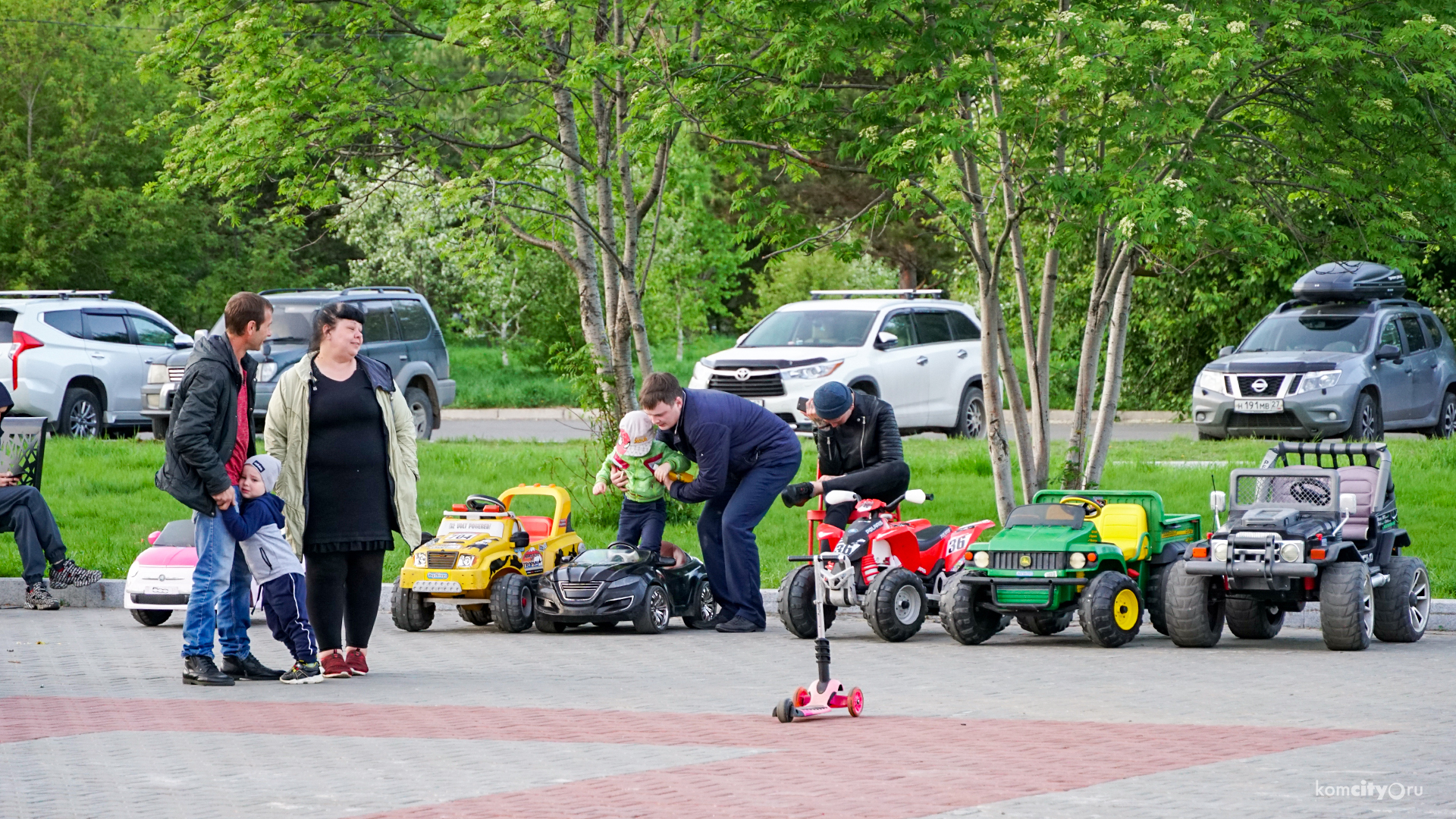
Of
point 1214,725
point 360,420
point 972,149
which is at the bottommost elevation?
point 1214,725

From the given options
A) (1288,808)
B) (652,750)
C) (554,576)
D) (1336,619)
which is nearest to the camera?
(1288,808)

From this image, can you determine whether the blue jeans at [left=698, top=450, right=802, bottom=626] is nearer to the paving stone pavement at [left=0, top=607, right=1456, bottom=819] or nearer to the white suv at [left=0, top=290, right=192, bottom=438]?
the paving stone pavement at [left=0, top=607, right=1456, bottom=819]

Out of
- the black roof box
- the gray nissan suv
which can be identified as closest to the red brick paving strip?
the gray nissan suv

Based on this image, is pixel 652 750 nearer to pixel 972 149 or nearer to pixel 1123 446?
pixel 972 149

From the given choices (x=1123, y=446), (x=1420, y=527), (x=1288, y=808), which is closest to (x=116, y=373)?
(x=1123, y=446)

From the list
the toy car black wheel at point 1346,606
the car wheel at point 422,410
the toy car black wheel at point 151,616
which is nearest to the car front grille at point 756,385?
the car wheel at point 422,410

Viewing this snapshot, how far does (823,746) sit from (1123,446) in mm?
13956

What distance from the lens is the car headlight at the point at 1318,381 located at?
19984 millimetres

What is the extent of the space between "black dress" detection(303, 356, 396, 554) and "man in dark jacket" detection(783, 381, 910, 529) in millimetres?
3092

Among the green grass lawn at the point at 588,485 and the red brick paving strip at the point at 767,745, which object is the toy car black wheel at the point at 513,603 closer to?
the green grass lawn at the point at 588,485

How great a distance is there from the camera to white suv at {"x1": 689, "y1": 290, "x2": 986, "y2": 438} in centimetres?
2091

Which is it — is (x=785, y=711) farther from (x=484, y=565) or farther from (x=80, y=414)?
(x=80, y=414)

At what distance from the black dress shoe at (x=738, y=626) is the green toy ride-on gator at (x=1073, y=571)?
1363mm

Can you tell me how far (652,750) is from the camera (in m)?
7.02
